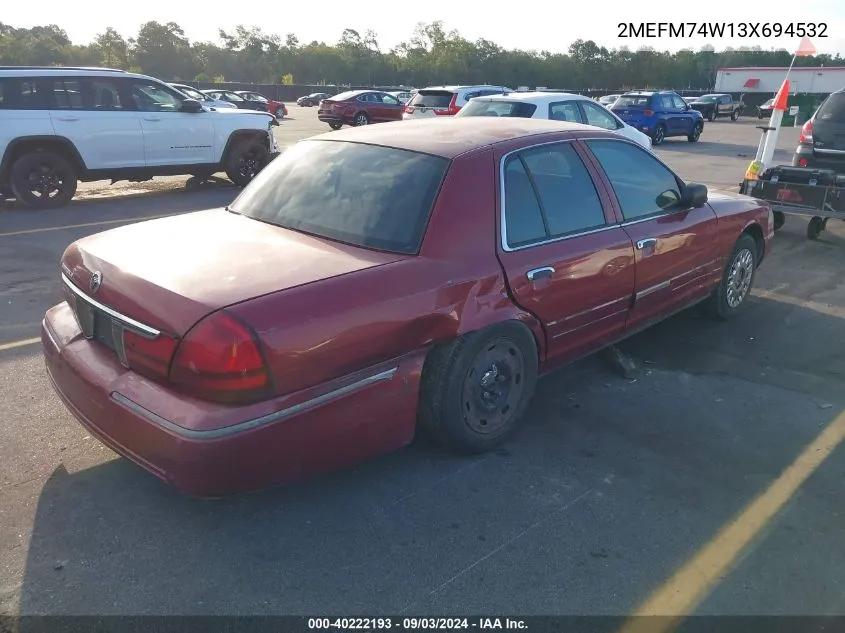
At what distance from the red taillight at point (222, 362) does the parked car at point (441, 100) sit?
14286 millimetres

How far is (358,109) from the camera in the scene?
25250 millimetres

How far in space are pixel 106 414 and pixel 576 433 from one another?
93.8 inches

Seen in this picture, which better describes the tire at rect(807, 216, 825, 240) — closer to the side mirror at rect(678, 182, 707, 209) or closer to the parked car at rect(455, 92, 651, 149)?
the parked car at rect(455, 92, 651, 149)

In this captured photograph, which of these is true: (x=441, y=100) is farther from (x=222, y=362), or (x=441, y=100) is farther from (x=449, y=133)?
(x=222, y=362)

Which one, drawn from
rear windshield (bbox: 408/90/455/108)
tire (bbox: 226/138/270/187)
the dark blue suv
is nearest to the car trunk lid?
tire (bbox: 226/138/270/187)

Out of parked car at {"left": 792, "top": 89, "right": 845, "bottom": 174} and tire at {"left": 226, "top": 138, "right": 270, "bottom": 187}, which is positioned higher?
parked car at {"left": 792, "top": 89, "right": 845, "bottom": 174}

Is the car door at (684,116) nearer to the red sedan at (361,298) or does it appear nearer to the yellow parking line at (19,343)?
the red sedan at (361,298)

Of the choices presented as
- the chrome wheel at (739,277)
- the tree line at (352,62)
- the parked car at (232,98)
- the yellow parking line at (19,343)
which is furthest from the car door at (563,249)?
the tree line at (352,62)

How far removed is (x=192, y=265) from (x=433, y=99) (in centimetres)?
1461

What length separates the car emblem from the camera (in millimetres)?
2984

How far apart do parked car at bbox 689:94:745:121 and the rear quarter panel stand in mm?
36468

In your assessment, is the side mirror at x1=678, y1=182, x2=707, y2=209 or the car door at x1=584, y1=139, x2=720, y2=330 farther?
the side mirror at x1=678, y1=182, x2=707, y2=209

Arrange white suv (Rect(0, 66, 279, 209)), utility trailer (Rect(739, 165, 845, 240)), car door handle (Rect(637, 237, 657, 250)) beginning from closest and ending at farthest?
car door handle (Rect(637, 237, 657, 250)) → utility trailer (Rect(739, 165, 845, 240)) → white suv (Rect(0, 66, 279, 209))

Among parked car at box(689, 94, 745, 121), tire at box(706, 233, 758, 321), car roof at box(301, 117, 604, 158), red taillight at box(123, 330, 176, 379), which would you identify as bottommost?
parked car at box(689, 94, 745, 121)
